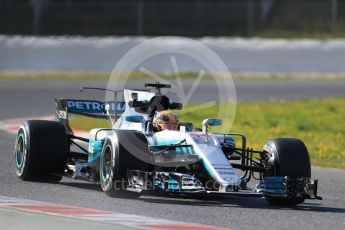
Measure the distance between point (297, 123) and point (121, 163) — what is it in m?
11.1

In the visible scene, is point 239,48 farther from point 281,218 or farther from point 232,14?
point 281,218

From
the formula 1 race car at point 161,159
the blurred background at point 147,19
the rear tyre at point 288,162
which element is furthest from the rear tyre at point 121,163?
the blurred background at point 147,19

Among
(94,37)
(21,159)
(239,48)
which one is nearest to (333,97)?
(239,48)

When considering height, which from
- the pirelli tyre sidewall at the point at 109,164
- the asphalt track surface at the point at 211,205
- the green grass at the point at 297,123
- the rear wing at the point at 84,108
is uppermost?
the green grass at the point at 297,123

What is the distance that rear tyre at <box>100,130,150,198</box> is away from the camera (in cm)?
1080

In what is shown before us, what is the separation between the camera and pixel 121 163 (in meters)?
10.8

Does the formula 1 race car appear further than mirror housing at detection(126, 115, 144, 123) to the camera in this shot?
No

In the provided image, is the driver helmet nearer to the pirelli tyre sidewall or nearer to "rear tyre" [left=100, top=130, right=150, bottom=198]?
"rear tyre" [left=100, top=130, right=150, bottom=198]

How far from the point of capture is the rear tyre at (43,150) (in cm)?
1209

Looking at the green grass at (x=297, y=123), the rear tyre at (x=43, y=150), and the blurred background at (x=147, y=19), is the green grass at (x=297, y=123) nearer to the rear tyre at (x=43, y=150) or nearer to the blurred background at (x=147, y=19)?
the rear tyre at (x=43, y=150)

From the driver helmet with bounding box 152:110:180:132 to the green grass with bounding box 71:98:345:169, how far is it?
4640mm

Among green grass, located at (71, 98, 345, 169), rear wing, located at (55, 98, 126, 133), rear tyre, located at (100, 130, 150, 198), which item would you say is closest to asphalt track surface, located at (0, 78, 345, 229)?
rear tyre, located at (100, 130, 150, 198)

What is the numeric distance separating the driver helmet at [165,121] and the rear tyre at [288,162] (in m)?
1.14

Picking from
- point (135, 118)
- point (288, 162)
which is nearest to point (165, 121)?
point (135, 118)
